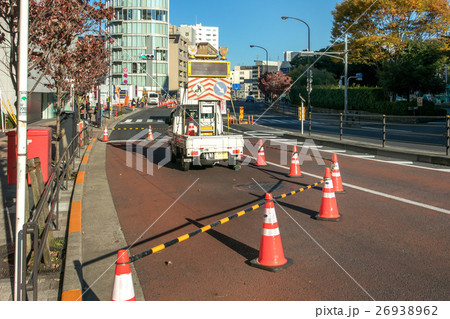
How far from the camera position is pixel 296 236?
23.0ft

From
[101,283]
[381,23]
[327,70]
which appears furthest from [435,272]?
[327,70]

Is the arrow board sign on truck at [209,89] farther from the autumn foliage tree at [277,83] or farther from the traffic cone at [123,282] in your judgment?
the autumn foliage tree at [277,83]

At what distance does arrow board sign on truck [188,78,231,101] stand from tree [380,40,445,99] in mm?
33045

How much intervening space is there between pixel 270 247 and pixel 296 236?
1.40 m

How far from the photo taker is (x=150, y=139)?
2508 cm

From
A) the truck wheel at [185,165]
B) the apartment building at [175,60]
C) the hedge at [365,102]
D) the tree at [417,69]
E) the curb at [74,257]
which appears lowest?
the curb at [74,257]

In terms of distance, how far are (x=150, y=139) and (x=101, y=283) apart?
20.1 metres

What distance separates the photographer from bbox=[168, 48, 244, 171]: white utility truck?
44.4ft

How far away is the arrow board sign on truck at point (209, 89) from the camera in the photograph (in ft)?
48.4

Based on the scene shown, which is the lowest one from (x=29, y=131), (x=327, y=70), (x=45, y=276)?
(x=45, y=276)

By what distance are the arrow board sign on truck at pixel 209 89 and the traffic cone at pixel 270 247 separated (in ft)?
30.9

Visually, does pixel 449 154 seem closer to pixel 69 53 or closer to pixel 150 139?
pixel 69 53

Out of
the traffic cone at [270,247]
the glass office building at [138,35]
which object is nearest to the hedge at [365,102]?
the traffic cone at [270,247]

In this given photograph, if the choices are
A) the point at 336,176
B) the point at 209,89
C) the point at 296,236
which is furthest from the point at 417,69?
the point at 296,236
